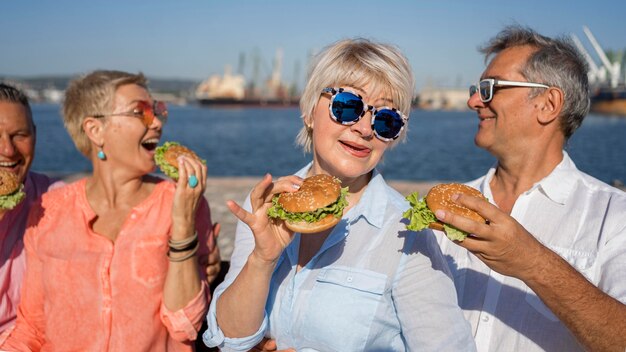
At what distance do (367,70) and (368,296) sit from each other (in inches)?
45.6

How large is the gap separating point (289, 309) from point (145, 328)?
114cm

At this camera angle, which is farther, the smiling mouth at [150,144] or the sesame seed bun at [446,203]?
the smiling mouth at [150,144]

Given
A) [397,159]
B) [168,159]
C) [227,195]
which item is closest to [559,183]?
[168,159]

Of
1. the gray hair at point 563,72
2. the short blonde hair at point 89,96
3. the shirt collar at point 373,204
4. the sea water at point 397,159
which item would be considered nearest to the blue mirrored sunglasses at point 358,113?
the shirt collar at point 373,204

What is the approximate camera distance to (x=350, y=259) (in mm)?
2629

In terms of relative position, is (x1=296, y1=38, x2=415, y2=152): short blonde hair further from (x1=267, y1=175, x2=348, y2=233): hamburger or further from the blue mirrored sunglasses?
(x1=267, y1=175, x2=348, y2=233): hamburger

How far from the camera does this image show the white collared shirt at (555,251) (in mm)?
2979

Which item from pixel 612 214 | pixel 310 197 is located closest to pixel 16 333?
pixel 310 197

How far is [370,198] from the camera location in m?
2.76

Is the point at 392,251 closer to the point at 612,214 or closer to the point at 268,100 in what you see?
the point at 612,214

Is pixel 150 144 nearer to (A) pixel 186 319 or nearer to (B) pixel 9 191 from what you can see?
(B) pixel 9 191

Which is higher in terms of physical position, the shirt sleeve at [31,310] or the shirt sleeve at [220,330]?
the shirt sleeve at [220,330]

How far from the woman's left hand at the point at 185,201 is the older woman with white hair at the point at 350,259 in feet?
1.66

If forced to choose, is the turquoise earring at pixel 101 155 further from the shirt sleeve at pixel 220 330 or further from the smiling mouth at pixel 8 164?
the shirt sleeve at pixel 220 330
